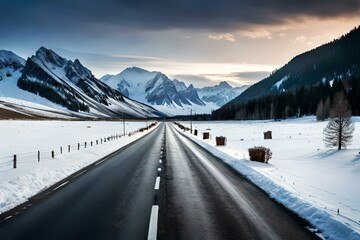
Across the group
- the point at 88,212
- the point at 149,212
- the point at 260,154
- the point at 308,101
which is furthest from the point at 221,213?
the point at 308,101

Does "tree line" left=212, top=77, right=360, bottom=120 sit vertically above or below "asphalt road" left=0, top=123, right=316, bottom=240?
above

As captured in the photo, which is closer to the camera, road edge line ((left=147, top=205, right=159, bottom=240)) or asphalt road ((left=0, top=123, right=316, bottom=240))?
road edge line ((left=147, top=205, right=159, bottom=240))

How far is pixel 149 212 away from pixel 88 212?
63.4 inches

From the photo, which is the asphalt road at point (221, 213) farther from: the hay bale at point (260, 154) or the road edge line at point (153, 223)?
the hay bale at point (260, 154)

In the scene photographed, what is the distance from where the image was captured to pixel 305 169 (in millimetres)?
18703

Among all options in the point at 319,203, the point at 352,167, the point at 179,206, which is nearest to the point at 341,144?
the point at 352,167

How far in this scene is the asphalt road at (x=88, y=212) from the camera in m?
7.49

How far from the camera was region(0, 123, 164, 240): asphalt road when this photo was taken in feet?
24.6

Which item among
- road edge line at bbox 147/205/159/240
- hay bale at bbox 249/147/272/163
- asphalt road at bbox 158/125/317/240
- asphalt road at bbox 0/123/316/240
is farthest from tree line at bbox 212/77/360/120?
road edge line at bbox 147/205/159/240

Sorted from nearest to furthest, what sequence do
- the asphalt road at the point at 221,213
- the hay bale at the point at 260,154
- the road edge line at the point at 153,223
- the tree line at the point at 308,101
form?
the road edge line at the point at 153,223
the asphalt road at the point at 221,213
the hay bale at the point at 260,154
the tree line at the point at 308,101

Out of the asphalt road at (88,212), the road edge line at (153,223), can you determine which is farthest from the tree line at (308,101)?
the road edge line at (153,223)

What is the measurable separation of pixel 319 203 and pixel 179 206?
401cm

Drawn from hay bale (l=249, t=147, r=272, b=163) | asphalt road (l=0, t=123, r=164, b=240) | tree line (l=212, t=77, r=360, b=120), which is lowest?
asphalt road (l=0, t=123, r=164, b=240)

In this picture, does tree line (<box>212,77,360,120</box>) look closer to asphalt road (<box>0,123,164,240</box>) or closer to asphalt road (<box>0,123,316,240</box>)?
asphalt road (<box>0,123,316,240</box>)
